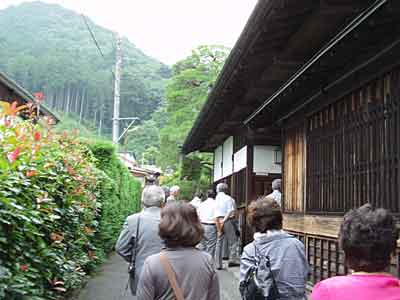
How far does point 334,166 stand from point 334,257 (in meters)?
1.19

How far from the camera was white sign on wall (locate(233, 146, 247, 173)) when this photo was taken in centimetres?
1412

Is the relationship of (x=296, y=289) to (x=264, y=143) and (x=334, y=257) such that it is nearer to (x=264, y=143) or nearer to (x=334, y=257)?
(x=334, y=257)

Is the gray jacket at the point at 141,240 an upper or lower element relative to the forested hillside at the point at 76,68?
lower

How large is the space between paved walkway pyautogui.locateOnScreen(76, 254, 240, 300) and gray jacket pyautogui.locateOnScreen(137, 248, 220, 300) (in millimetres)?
4685

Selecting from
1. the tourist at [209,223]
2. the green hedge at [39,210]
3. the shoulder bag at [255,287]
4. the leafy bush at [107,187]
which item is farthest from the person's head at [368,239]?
the tourist at [209,223]

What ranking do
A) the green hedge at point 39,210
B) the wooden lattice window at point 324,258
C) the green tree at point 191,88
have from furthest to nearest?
the green tree at point 191,88, the wooden lattice window at point 324,258, the green hedge at point 39,210

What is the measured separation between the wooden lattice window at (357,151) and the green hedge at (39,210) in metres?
3.19

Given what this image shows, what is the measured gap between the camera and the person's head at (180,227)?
331 cm

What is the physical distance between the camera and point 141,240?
4.98 m

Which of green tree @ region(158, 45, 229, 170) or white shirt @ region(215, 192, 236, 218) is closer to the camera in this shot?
white shirt @ region(215, 192, 236, 218)

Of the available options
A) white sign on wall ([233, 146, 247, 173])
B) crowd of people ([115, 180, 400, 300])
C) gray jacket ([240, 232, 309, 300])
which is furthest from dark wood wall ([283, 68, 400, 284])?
white sign on wall ([233, 146, 247, 173])

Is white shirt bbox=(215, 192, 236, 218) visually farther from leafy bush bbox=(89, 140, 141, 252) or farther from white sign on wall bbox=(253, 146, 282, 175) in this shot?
leafy bush bbox=(89, 140, 141, 252)

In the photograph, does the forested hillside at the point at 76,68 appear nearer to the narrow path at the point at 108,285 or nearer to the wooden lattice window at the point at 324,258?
the narrow path at the point at 108,285

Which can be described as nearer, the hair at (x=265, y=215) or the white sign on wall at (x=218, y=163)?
the hair at (x=265, y=215)
